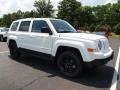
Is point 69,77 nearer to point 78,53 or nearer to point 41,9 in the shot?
point 78,53

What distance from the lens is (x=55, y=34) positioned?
8.60 m

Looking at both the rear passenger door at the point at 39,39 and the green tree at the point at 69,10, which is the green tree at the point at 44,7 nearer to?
the green tree at the point at 69,10

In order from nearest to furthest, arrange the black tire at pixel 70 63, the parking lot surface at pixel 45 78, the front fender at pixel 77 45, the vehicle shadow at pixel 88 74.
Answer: the parking lot surface at pixel 45 78
the vehicle shadow at pixel 88 74
the front fender at pixel 77 45
the black tire at pixel 70 63

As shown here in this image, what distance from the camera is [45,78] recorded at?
7.94 m

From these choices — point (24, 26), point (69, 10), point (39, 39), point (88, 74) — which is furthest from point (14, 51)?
point (69, 10)

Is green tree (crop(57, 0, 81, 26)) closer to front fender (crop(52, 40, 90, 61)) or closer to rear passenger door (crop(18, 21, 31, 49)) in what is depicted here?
rear passenger door (crop(18, 21, 31, 49))

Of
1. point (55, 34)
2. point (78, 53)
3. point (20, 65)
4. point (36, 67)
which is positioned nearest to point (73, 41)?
point (78, 53)

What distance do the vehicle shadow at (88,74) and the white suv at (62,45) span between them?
0.38 metres

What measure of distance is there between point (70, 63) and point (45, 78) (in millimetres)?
1001

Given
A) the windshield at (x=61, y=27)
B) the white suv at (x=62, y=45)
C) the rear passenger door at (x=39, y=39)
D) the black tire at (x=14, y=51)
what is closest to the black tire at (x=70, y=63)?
the white suv at (x=62, y=45)

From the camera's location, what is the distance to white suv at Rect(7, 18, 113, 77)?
24.8 ft

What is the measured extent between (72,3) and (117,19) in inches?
667

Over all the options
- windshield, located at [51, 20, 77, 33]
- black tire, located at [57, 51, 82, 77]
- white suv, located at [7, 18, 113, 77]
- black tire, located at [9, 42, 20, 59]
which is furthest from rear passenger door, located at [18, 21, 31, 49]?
black tire, located at [57, 51, 82, 77]

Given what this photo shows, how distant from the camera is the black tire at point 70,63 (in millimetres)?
7789
